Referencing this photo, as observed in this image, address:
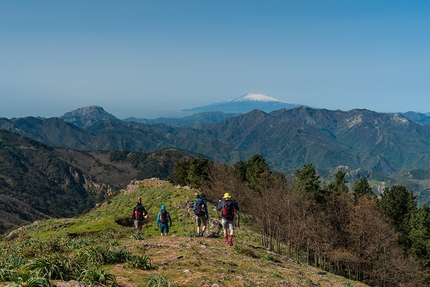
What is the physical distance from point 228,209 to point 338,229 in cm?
3457

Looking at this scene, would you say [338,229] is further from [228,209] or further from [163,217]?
[163,217]

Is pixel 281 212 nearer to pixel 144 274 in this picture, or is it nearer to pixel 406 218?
pixel 144 274

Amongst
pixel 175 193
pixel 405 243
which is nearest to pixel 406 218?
pixel 405 243

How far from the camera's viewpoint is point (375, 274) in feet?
127

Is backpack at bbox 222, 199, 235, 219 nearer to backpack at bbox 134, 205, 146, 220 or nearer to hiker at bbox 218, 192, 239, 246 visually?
hiker at bbox 218, 192, 239, 246

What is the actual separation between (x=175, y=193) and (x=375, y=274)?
96.1 feet

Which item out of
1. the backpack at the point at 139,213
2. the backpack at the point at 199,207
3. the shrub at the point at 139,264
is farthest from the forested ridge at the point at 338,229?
the shrub at the point at 139,264

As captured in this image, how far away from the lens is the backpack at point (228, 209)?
1789 centimetres

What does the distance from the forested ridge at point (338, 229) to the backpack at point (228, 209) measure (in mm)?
14660

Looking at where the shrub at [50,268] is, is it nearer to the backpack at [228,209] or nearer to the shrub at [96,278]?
the shrub at [96,278]

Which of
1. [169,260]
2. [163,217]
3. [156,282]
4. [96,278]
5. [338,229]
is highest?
[96,278]

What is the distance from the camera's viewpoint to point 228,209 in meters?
18.0

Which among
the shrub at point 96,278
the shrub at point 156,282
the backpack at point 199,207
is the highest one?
the shrub at point 96,278

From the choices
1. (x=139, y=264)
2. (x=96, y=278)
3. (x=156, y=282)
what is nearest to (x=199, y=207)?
(x=139, y=264)
